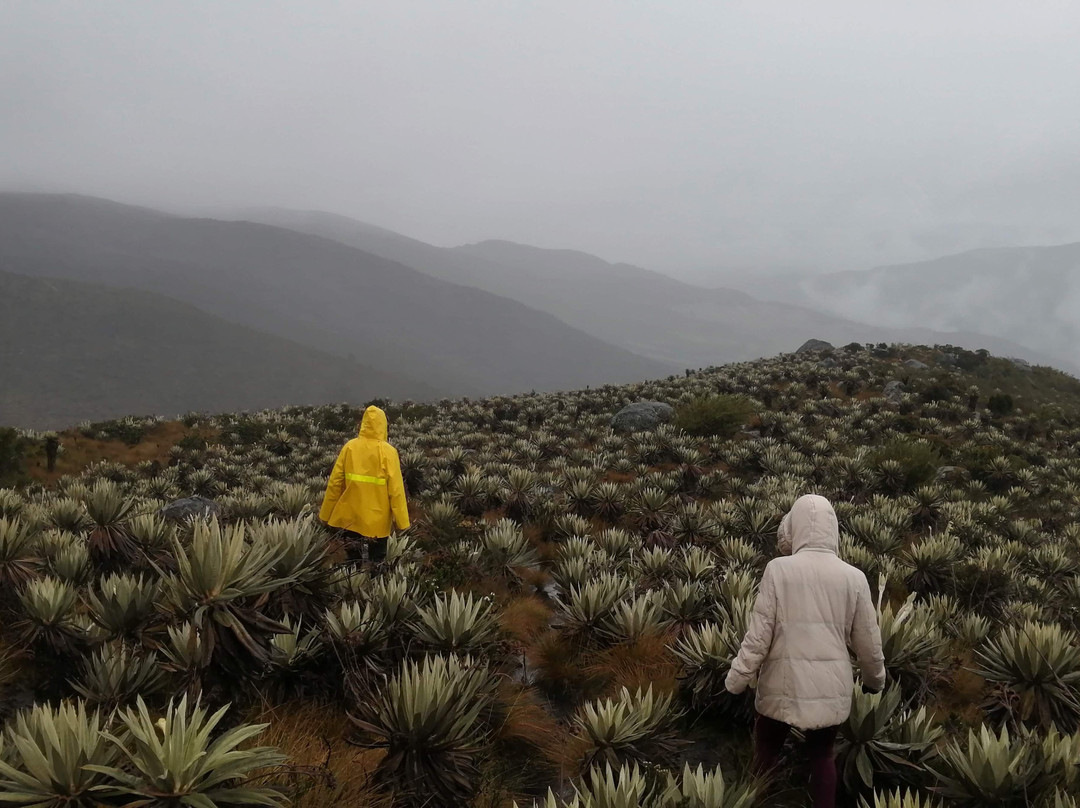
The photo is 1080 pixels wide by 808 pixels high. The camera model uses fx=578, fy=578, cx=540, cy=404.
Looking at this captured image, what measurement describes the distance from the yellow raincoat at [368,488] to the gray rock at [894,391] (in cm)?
2397

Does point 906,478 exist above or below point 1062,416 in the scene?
below

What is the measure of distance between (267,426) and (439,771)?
2145cm

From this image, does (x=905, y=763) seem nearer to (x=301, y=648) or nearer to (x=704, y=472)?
(x=301, y=648)

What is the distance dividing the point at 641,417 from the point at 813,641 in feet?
59.8

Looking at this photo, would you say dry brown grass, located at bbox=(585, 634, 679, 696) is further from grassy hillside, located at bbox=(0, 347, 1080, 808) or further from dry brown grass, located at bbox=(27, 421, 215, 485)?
dry brown grass, located at bbox=(27, 421, 215, 485)

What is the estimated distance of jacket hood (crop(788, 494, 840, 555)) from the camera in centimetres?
307

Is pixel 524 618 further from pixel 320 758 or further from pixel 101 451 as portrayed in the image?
pixel 101 451

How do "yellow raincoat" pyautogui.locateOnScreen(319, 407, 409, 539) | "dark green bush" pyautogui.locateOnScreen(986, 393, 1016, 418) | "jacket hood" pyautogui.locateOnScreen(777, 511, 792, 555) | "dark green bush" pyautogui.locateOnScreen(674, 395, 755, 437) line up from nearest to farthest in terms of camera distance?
"jacket hood" pyautogui.locateOnScreen(777, 511, 792, 555)
"yellow raincoat" pyautogui.locateOnScreen(319, 407, 409, 539)
"dark green bush" pyautogui.locateOnScreen(674, 395, 755, 437)
"dark green bush" pyautogui.locateOnScreen(986, 393, 1016, 418)

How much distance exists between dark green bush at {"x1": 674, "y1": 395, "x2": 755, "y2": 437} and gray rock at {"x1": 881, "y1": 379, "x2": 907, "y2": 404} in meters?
8.50

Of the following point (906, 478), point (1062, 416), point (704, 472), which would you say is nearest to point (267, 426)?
point (704, 472)

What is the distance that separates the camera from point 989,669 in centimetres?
468

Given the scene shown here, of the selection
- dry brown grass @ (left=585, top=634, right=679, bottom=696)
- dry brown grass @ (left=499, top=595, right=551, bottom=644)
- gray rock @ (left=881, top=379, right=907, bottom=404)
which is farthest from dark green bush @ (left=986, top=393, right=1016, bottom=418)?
dry brown grass @ (left=585, top=634, right=679, bottom=696)

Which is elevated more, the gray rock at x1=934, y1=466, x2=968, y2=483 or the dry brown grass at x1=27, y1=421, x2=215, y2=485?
the gray rock at x1=934, y1=466, x2=968, y2=483

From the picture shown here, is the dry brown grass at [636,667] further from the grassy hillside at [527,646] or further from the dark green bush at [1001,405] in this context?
the dark green bush at [1001,405]
